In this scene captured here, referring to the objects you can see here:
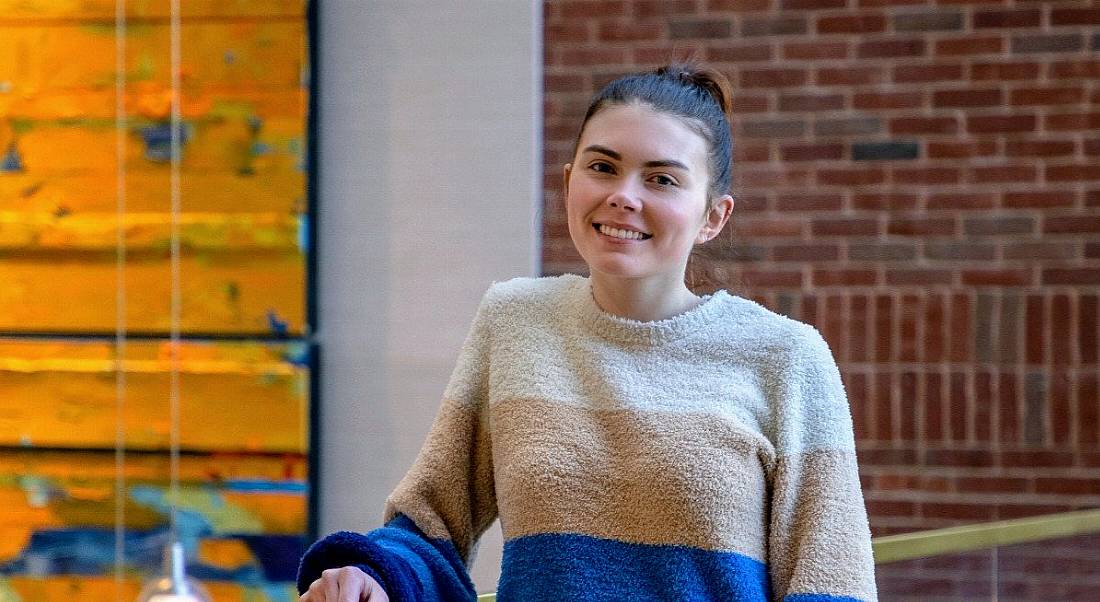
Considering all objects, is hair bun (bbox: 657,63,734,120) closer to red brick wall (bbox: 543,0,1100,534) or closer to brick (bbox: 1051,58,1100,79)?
red brick wall (bbox: 543,0,1100,534)

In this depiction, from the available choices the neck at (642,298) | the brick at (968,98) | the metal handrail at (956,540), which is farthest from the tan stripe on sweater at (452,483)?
the brick at (968,98)

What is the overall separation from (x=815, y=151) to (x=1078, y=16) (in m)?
0.78

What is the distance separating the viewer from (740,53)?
12.2ft

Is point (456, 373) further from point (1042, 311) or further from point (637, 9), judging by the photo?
point (1042, 311)

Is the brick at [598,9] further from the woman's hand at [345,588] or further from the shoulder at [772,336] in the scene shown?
the woman's hand at [345,588]

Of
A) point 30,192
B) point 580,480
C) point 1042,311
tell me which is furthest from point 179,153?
point 1042,311

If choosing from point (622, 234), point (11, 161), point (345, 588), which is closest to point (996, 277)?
point (622, 234)

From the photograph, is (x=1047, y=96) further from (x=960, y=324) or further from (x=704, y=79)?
(x=704, y=79)

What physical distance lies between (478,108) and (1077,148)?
161 centimetres

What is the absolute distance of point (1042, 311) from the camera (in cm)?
372

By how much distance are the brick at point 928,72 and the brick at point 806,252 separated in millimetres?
480

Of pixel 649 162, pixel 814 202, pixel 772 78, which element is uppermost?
pixel 772 78

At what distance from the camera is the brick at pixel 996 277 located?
3.71 m

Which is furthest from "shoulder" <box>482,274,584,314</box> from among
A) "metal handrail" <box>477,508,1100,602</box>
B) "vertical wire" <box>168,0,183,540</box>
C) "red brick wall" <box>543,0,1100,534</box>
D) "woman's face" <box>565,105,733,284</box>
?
"red brick wall" <box>543,0,1100,534</box>
